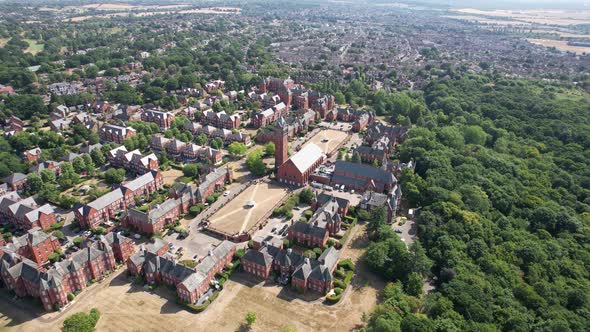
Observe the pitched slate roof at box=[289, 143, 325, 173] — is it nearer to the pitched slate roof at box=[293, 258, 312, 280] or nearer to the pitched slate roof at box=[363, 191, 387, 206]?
the pitched slate roof at box=[363, 191, 387, 206]

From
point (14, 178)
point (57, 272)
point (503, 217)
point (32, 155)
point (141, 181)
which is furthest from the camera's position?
point (32, 155)

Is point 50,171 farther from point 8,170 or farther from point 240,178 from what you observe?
point 240,178

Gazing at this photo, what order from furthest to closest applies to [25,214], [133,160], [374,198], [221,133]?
[221,133] < [133,160] < [374,198] < [25,214]

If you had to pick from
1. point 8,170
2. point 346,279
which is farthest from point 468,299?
point 8,170

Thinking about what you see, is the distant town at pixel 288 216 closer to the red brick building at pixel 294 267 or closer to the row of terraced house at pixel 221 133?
the red brick building at pixel 294 267

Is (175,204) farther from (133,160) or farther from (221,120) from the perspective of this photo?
(221,120)

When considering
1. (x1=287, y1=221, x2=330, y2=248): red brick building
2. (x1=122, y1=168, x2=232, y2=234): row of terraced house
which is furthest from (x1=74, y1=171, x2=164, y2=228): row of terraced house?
(x1=287, y1=221, x2=330, y2=248): red brick building

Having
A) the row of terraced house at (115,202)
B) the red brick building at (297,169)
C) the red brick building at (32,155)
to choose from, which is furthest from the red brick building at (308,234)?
the red brick building at (32,155)

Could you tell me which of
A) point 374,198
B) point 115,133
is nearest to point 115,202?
point 115,133
